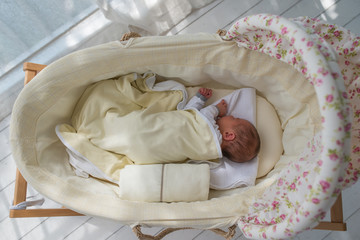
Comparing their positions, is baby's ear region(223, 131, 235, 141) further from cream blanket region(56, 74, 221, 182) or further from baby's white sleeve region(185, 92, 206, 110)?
baby's white sleeve region(185, 92, 206, 110)

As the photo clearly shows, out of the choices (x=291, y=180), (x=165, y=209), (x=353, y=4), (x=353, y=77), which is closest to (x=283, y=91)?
(x=353, y=77)

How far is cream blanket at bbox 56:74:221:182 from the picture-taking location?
1197 mm

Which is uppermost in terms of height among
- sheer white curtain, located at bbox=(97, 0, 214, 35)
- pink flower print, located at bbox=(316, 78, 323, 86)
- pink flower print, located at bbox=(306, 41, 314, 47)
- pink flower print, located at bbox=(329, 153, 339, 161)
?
sheer white curtain, located at bbox=(97, 0, 214, 35)

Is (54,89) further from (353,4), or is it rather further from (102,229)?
(353,4)

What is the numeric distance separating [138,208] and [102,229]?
1.79ft

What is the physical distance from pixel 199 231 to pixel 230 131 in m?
0.56

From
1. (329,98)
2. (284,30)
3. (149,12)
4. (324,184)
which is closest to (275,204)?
(324,184)

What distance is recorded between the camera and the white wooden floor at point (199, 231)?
1.47 metres

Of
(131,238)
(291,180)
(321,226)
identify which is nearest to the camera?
(291,180)

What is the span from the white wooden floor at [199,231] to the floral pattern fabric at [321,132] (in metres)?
0.57

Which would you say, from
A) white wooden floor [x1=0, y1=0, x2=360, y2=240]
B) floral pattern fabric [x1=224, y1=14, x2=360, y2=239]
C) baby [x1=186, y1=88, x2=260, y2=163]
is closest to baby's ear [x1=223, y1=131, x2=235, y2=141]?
baby [x1=186, y1=88, x2=260, y2=163]

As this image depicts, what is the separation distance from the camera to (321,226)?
1034 millimetres

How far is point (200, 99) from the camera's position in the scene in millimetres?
1299

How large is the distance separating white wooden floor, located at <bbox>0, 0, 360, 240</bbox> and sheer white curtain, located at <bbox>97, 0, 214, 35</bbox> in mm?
47
